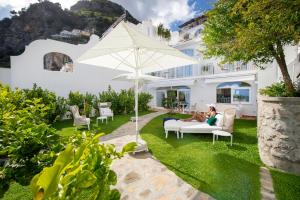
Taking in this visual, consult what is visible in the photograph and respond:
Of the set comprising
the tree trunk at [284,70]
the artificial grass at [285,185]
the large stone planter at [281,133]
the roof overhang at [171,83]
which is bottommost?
the artificial grass at [285,185]

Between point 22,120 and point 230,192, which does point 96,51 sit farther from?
point 230,192

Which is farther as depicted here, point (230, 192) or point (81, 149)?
point (230, 192)

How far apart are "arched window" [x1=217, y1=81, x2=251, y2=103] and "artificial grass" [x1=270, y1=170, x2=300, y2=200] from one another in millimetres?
15983

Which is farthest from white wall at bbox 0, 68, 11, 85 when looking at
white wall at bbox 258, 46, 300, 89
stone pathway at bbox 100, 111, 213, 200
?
white wall at bbox 258, 46, 300, 89

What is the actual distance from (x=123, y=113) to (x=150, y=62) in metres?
12.4

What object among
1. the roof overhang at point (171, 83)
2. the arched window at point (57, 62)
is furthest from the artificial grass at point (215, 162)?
the roof overhang at point (171, 83)

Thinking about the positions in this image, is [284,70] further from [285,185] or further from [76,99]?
[76,99]

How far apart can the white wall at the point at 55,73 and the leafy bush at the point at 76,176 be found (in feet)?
54.8

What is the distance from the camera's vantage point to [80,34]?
4531 centimetres

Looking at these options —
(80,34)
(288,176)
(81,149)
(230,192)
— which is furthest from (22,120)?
(80,34)

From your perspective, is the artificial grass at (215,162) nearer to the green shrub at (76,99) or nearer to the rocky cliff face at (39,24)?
the green shrub at (76,99)

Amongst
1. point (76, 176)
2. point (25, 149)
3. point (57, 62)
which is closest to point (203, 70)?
point (57, 62)

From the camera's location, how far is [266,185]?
194 inches

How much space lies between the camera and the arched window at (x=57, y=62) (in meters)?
15.9
